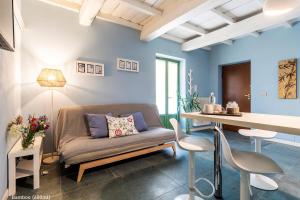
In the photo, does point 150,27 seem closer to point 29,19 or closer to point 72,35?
point 72,35

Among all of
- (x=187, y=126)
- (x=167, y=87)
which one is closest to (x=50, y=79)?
(x=167, y=87)

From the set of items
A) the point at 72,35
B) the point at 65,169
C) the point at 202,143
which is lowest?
the point at 65,169

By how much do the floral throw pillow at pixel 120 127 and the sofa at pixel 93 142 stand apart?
0.42 feet

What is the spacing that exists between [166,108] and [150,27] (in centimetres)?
209

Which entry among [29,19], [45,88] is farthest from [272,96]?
[29,19]

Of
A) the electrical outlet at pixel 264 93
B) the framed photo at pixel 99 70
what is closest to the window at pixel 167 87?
the framed photo at pixel 99 70

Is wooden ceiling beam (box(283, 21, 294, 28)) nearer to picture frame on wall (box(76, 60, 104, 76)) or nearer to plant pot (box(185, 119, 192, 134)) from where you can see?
plant pot (box(185, 119, 192, 134))

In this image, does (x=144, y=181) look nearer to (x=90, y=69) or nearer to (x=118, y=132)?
(x=118, y=132)

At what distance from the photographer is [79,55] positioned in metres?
2.79

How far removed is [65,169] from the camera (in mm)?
2141

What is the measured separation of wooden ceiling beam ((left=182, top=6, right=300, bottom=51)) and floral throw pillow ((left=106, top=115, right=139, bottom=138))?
2.64 metres

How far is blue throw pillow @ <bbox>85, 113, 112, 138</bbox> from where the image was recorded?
2.33 meters

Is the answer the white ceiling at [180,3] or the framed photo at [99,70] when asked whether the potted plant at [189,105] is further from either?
the framed photo at [99,70]

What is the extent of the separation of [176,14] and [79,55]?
1.82m
